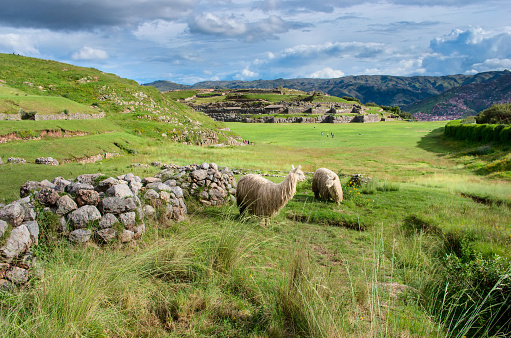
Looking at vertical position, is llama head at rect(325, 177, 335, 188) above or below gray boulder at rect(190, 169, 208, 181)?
below

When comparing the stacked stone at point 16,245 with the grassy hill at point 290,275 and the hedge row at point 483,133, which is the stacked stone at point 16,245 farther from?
the hedge row at point 483,133

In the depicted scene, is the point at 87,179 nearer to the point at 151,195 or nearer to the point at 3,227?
the point at 151,195

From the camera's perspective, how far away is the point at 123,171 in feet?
43.3

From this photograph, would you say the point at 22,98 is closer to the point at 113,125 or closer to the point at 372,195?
the point at 113,125

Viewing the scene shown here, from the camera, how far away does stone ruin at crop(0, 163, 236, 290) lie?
4.81 m

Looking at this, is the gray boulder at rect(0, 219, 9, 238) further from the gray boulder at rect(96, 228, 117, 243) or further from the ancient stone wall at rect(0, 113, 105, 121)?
the ancient stone wall at rect(0, 113, 105, 121)

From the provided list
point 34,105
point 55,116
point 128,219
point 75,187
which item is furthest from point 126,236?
point 34,105

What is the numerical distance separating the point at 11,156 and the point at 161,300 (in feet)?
45.7

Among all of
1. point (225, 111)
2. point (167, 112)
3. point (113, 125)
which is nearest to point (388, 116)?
point (225, 111)

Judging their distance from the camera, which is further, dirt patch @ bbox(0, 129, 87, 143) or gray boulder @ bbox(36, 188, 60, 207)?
dirt patch @ bbox(0, 129, 87, 143)

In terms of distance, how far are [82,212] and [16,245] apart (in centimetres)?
A: 142

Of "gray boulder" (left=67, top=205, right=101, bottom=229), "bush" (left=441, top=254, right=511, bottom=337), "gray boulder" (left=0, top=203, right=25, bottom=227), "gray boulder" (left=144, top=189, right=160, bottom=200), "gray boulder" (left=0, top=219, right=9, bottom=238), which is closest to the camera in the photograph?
"bush" (left=441, top=254, right=511, bottom=337)

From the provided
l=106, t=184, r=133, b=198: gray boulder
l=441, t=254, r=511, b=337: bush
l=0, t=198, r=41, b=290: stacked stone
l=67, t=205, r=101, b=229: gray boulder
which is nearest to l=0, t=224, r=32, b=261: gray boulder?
l=0, t=198, r=41, b=290: stacked stone

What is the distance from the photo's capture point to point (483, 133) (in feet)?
97.9
